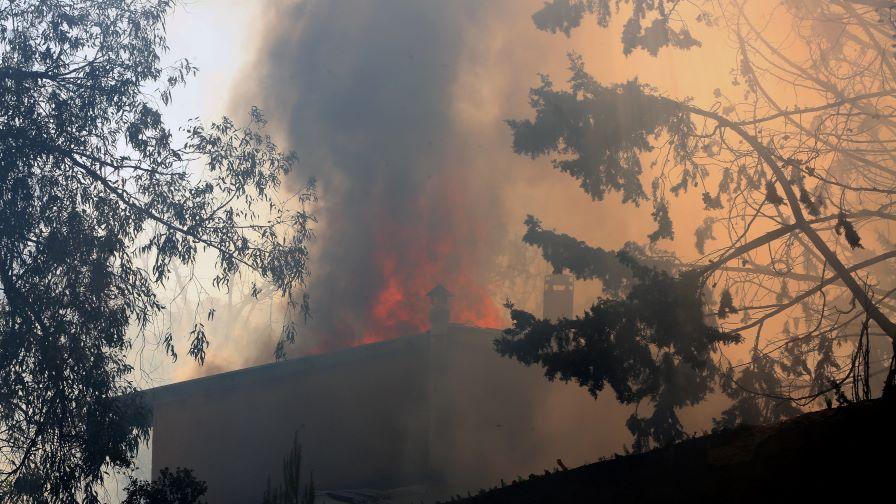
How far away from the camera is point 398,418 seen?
21109mm

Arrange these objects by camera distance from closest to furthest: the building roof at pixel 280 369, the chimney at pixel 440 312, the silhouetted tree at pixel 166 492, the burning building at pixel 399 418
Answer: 1. the silhouetted tree at pixel 166 492
2. the building roof at pixel 280 369
3. the burning building at pixel 399 418
4. the chimney at pixel 440 312

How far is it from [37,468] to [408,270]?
21283mm

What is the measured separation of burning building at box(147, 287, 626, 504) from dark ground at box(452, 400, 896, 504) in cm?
1259

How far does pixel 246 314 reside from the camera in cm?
5544

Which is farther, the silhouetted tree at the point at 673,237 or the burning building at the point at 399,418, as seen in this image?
the burning building at the point at 399,418

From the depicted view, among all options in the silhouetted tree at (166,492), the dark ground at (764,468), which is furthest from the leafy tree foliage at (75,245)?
the dark ground at (764,468)

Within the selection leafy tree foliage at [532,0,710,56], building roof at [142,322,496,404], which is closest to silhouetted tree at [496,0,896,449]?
→ leafy tree foliage at [532,0,710,56]

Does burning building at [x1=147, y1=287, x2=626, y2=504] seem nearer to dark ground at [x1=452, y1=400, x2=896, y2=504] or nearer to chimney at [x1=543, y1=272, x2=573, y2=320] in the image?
chimney at [x1=543, y1=272, x2=573, y2=320]

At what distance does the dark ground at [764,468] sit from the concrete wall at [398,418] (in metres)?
12.6

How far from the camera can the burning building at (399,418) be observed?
19.2 meters

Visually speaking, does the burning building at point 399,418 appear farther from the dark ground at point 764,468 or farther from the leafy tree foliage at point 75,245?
the dark ground at point 764,468

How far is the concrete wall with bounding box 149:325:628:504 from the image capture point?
19.2 m

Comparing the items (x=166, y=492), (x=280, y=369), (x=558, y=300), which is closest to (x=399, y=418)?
(x=280, y=369)

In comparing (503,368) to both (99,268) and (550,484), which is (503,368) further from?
(550,484)
